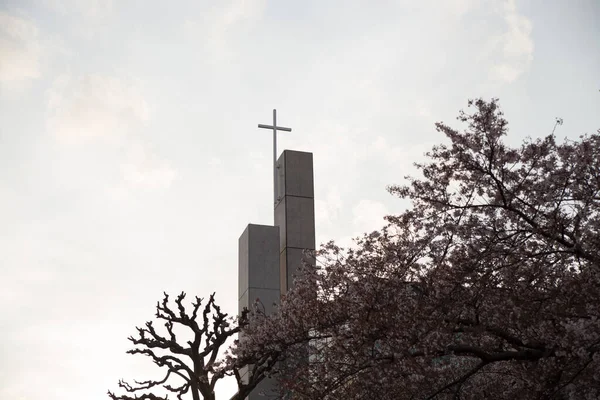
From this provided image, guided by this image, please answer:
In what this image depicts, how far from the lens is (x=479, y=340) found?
9.54 meters

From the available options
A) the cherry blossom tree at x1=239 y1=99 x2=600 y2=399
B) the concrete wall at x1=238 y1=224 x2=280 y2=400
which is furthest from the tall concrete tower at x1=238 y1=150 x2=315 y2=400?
the cherry blossom tree at x1=239 y1=99 x2=600 y2=399

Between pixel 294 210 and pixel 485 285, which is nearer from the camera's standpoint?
pixel 485 285

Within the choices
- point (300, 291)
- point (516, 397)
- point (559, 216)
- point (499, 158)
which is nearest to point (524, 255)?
point (559, 216)

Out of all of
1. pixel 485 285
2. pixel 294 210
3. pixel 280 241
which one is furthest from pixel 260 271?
pixel 485 285

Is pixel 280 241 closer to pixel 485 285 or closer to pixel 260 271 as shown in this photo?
pixel 260 271

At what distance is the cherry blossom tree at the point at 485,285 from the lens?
795 cm

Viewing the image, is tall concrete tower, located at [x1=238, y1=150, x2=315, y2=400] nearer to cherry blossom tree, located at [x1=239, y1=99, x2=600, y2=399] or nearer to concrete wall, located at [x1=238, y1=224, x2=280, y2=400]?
concrete wall, located at [x1=238, y1=224, x2=280, y2=400]

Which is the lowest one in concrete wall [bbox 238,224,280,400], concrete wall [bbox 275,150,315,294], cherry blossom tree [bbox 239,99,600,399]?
cherry blossom tree [bbox 239,99,600,399]

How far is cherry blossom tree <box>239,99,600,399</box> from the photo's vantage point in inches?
313

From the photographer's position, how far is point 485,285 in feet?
27.6

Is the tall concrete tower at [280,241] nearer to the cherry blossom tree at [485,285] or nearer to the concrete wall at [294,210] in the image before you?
the concrete wall at [294,210]

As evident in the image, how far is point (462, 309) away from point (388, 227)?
1.97m

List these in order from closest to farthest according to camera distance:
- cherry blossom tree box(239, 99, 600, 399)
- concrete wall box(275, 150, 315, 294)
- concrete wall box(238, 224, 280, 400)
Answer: cherry blossom tree box(239, 99, 600, 399), concrete wall box(238, 224, 280, 400), concrete wall box(275, 150, 315, 294)

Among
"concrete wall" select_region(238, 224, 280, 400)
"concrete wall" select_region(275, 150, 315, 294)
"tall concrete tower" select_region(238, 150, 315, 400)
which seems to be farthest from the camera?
"concrete wall" select_region(275, 150, 315, 294)
